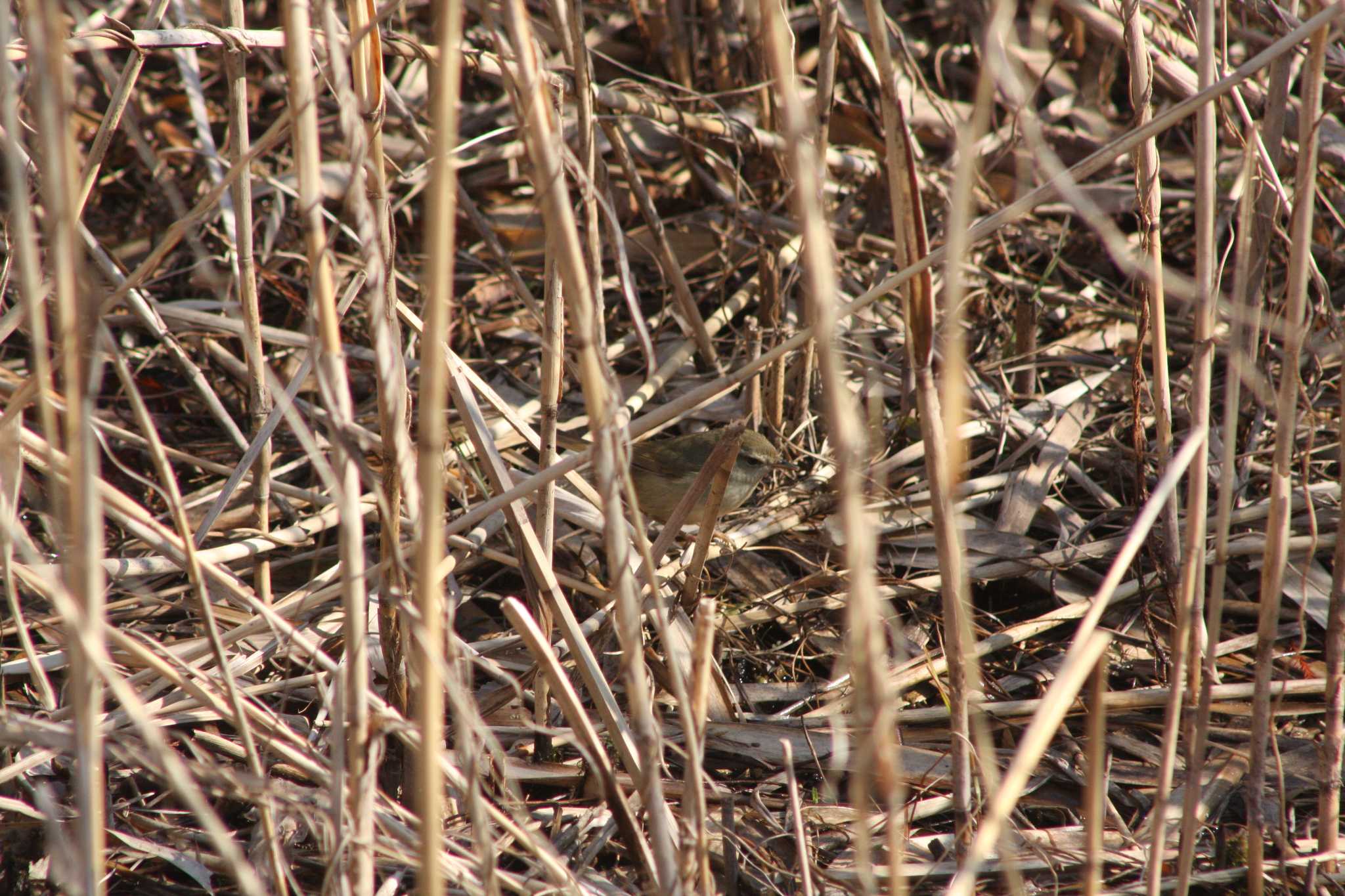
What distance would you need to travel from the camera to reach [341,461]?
176cm

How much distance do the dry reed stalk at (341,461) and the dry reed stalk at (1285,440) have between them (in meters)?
1.58

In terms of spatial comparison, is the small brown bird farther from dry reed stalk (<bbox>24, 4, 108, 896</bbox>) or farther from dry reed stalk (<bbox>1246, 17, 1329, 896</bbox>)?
dry reed stalk (<bbox>24, 4, 108, 896</bbox>)

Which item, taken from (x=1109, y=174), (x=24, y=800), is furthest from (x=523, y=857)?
(x=1109, y=174)

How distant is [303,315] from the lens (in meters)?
4.48

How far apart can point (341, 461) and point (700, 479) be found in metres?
1.23

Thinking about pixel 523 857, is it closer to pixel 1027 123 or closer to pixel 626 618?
pixel 626 618

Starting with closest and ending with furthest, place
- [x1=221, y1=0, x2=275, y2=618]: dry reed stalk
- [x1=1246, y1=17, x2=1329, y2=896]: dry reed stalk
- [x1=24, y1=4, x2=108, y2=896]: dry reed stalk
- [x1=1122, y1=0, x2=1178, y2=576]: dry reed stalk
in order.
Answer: [x1=24, y1=4, x2=108, y2=896]: dry reed stalk, [x1=1246, y1=17, x2=1329, y2=896]: dry reed stalk, [x1=1122, y1=0, x2=1178, y2=576]: dry reed stalk, [x1=221, y1=0, x2=275, y2=618]: dry reed stalk

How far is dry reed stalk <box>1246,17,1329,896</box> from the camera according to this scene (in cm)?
201

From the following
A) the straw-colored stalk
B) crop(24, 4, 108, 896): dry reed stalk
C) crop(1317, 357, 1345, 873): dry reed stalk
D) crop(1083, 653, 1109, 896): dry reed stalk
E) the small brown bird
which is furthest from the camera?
the small brown bird

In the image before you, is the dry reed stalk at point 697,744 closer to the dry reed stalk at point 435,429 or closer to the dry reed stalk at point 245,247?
the dry reed stalk at point 435,429

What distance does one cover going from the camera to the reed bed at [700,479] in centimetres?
174

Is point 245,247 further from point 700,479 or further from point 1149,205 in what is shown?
point 1149,205

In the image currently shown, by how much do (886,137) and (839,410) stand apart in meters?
0.62

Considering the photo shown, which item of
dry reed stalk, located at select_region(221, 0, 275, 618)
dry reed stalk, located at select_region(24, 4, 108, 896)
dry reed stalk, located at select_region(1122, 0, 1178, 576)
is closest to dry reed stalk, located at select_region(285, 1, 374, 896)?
dry reed stalk, located at select_region(24, 4, 108, 896)
